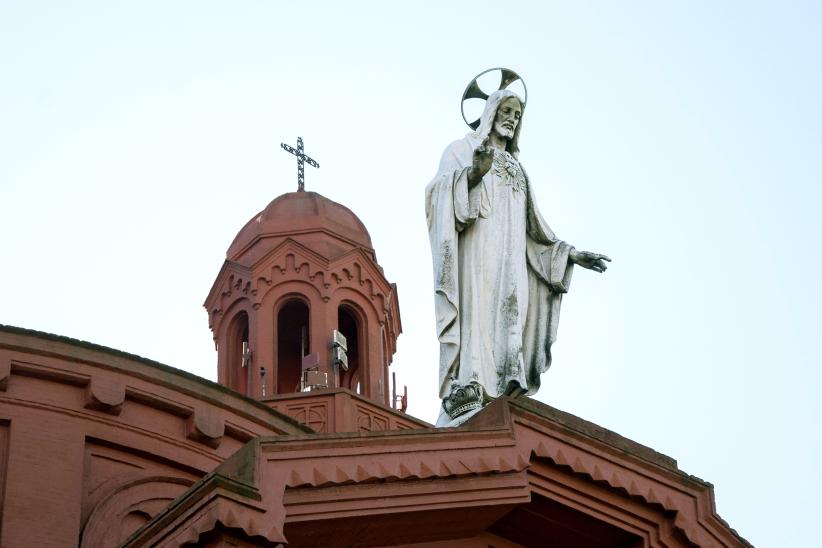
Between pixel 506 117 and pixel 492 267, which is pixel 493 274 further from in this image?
pixel 506 117

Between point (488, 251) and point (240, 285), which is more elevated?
point (240, 285)

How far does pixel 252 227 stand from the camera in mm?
33562

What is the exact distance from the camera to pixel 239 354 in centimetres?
3231

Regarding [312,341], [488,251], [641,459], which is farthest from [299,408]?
[641,459]

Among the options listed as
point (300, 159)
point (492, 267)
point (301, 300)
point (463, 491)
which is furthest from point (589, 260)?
point (300, 159)

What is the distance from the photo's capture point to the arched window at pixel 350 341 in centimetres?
3275

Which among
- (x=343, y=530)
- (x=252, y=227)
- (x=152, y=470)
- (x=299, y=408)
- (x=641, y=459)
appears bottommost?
(x=343, y=530)

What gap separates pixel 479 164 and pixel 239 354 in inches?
601

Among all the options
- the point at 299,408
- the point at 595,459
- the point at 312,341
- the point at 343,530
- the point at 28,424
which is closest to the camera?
the point at 343,530

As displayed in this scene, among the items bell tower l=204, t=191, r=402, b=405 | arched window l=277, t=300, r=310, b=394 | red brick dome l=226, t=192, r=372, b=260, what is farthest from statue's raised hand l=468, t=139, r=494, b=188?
red brick dome l=226, t=192, r=372, b=260

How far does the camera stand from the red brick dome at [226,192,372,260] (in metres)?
33.3

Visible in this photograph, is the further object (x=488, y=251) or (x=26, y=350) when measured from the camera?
(x=26, y=350)

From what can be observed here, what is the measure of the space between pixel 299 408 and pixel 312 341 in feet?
12.9

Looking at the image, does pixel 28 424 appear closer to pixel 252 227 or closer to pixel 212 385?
pixel 212 385
